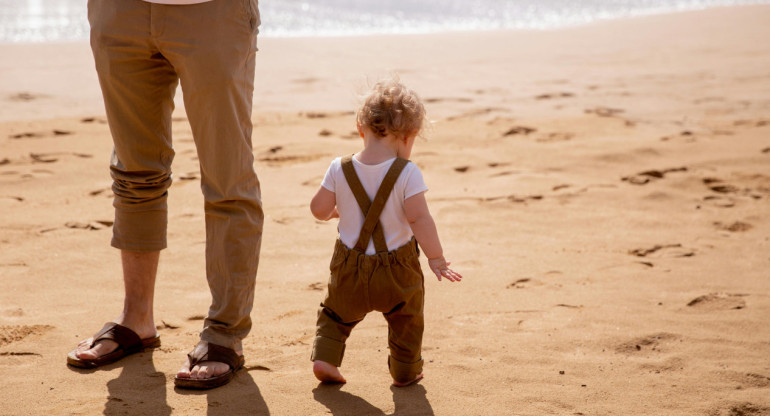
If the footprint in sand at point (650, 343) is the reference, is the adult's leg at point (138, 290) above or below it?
above

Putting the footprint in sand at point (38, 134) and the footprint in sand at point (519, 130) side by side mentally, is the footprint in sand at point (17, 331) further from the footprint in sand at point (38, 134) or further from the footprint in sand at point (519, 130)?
the footprint in sand at point (519, 130)

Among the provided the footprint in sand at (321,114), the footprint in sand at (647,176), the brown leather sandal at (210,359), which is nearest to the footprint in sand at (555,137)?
the footprint in sand at (647,176)

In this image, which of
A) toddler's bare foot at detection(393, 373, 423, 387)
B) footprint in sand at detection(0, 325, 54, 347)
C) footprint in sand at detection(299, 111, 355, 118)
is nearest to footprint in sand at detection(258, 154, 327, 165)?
footprint in sand at detection(299, 111, 355, 118)

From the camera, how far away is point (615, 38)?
11.0 meters

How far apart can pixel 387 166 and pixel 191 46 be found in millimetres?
684

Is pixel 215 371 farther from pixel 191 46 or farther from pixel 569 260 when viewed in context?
pixel 569 260

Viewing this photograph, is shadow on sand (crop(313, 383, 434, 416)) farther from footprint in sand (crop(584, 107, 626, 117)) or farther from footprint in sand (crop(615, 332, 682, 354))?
footprint in sand (crop(584, 107, 626, 117))

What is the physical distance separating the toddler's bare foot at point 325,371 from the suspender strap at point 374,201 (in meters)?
0.37

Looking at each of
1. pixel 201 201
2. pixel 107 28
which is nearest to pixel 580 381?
pixel 107 28

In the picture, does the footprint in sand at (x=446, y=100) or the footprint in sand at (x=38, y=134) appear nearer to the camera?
the footprint in sand at (x=38, y=134)

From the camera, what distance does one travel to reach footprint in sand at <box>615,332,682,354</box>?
3.00 metres

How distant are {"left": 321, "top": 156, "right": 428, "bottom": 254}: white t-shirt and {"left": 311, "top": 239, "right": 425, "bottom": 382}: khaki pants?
0.04 meters

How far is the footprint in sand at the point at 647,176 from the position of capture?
5078 mm

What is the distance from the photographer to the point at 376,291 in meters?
2.60
